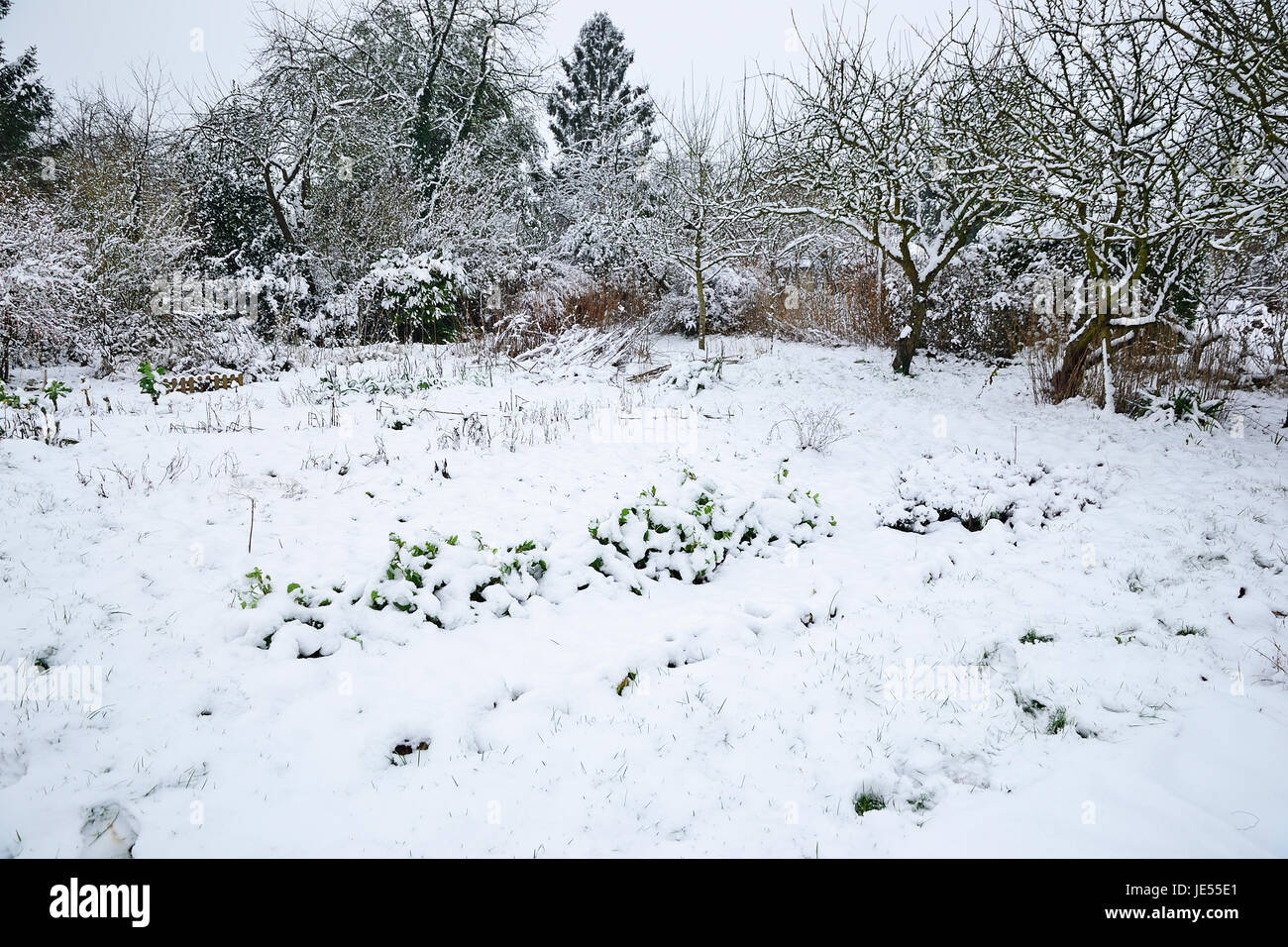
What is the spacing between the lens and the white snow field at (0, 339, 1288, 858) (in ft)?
7.07

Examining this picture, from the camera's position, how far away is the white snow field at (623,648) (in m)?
2.16

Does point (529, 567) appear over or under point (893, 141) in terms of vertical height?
under

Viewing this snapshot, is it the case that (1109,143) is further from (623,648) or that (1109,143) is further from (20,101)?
(20,101)

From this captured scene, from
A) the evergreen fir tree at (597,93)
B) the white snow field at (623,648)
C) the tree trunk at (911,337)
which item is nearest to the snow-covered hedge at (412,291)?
the white snow field at (623,648)

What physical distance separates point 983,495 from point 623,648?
3750 mm

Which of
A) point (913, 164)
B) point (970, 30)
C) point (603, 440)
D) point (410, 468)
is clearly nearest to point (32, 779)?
point (410, 468)

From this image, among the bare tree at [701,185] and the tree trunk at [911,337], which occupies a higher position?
the bare tree at [701,185]

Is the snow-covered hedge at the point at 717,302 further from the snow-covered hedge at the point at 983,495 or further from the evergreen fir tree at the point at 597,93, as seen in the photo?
the evergreen fir tree at the point at 597,93

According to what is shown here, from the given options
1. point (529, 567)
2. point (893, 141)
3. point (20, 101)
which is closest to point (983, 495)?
point (529, 567)

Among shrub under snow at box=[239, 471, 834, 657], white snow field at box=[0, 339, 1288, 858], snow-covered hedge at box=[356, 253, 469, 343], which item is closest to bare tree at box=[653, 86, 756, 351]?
snow-covered hedge at box=[356, 253, 469, 343]

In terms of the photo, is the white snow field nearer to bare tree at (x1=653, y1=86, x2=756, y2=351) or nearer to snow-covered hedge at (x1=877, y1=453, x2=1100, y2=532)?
snow-covered hedge at (x1=877, y1=453, x2=1100, y2=532)

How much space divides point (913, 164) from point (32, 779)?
10.6 m

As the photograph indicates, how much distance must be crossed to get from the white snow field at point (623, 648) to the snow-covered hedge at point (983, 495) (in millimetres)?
37

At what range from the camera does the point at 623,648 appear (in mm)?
3342
